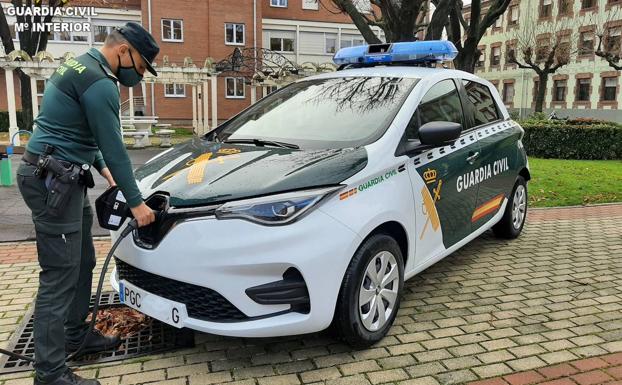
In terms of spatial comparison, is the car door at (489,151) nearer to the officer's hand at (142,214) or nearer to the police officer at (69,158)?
the officer's hand at (142,214)

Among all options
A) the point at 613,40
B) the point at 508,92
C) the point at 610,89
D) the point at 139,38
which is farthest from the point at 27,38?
the point at 508,92

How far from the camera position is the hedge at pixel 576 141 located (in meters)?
14.9

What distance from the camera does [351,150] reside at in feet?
11.2

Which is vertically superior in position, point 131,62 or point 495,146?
point 131,62

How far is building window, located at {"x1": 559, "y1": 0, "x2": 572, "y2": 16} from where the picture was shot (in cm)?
3731

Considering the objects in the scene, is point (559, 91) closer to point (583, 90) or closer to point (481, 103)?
point (583, 90)

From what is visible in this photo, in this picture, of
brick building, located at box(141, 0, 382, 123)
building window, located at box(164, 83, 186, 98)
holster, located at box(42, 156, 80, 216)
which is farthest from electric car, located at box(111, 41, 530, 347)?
building window, located at box(164, 83, 186, 98)

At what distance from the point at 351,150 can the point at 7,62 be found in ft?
55.0

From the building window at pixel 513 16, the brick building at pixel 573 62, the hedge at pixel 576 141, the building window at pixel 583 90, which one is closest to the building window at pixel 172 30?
the brick building at pixel 573 62

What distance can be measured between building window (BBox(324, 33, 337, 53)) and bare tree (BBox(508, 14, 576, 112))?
13.2 meters

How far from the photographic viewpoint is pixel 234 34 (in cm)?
3597

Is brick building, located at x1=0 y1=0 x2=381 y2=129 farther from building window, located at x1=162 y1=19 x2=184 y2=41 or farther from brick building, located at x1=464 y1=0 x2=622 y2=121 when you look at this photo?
brick building, located at x1=464 y1=0 x2=622 y2=121

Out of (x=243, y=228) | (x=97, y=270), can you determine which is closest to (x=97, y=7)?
(x=97, y=270)

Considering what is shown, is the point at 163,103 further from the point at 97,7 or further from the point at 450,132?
the point at 450,132
